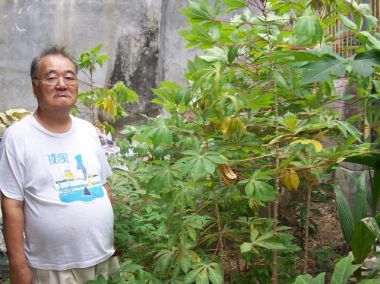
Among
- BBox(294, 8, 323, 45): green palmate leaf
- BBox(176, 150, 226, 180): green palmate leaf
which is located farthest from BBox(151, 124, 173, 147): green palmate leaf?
BBox(294, 8, 323, 45): green palmate leaf

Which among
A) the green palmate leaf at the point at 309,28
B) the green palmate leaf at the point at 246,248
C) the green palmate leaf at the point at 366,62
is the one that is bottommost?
the green palmate leaf at the point at 246,248

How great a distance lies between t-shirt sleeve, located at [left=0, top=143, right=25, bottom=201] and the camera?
6.46 feet

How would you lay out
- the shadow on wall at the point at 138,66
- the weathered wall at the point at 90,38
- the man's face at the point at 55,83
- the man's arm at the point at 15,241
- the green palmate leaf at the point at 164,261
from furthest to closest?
the shadow on wall at the point at 138,66
the weathered wall at the point at 90,38
the green palmate leaf at the point at 164,261
the man's face at the point at 55,83
the man's arm at the point at 15,241

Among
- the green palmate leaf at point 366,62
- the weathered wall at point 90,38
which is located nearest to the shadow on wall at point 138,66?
the weathered wall at point 90,38

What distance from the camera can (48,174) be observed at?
1.99 metres

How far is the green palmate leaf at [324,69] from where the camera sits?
1500 mm

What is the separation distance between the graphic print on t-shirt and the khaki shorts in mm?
290

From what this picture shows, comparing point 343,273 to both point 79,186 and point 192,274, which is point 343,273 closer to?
point 192,274

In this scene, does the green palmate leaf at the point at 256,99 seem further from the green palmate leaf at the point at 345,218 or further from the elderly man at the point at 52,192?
the green palmate leaf at the point at 345,218

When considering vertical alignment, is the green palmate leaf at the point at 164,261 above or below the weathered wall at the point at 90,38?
below

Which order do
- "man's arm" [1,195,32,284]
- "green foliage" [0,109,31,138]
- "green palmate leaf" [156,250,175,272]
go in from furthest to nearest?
"green foliage" [0,109,31,138]
"green palmate leaf" [156,250,175,272]
"man's arm" [1,195,32,284]

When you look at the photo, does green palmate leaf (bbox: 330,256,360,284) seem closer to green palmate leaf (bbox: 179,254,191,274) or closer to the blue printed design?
green palmate leaf (bbox: 179,254,191,274)

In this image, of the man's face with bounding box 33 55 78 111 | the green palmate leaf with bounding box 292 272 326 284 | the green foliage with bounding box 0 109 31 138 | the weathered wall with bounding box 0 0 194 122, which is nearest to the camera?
the green palmate leaf with bounding box 292 272 326 284

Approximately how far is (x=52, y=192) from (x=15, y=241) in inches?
8.8
